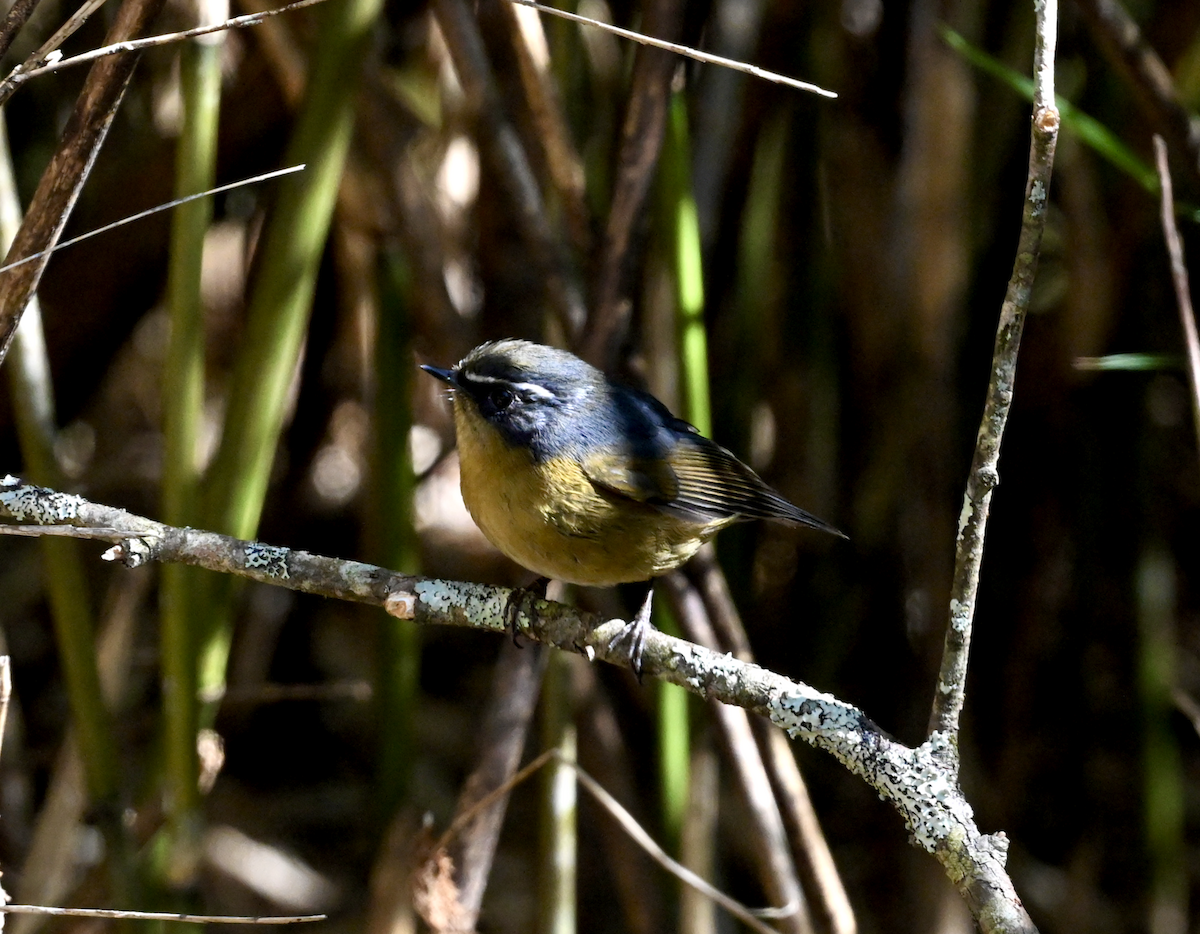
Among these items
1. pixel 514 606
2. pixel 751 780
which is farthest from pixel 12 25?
pixel 751 780

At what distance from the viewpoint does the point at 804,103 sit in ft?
11.3

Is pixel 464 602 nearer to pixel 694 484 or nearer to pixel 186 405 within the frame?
pixel 186 405

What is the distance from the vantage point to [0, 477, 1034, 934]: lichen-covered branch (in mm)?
1430

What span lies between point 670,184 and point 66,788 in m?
1.96

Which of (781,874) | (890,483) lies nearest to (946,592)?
(890,483)

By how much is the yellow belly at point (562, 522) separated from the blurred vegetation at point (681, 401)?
29 cm

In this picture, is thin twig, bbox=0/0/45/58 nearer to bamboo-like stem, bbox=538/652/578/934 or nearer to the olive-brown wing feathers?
the olive-brown wing feathers

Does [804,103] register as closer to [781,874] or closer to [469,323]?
[469,323]

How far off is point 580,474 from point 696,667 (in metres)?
0.86

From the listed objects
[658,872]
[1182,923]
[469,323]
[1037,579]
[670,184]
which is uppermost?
[670,184]

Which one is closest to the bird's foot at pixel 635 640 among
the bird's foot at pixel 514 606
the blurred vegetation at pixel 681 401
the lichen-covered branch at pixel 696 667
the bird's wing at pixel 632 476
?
the lichen-covered branch at pixel 696 667

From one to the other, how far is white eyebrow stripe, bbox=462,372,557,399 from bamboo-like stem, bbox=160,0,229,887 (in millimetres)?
545

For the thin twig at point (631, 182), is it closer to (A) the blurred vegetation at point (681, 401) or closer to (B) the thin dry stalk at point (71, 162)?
(A) the blurred vegetation at point (681, 401)

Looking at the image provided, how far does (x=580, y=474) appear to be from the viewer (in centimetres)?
247
